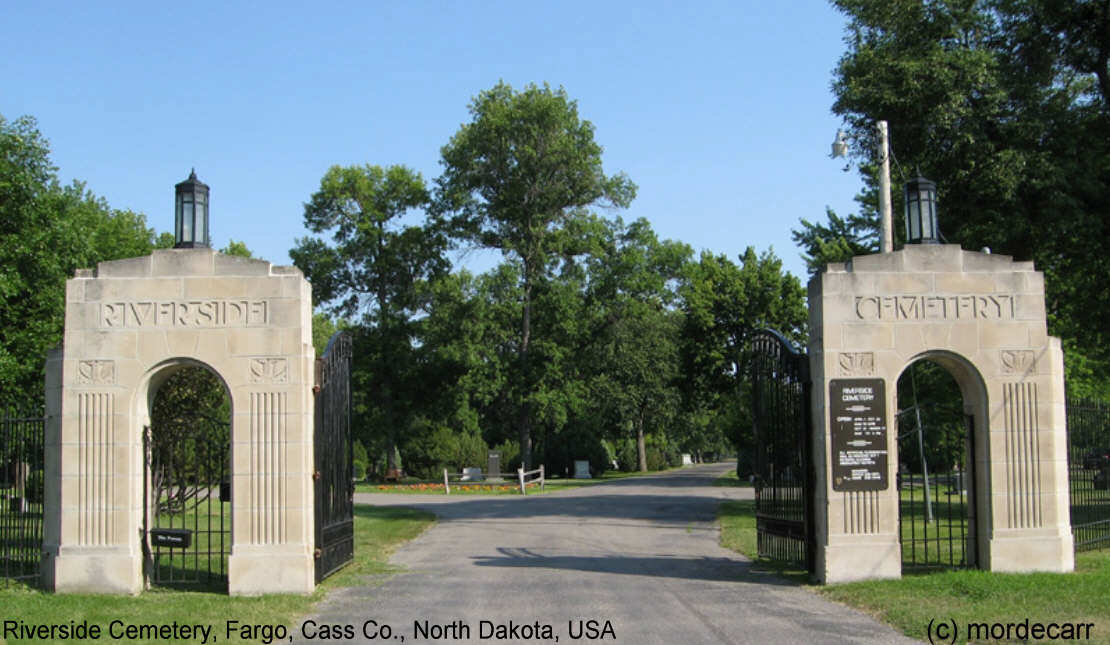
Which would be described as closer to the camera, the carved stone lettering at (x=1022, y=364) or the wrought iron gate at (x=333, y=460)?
the carved stone lettering at (x=1022, y=364)

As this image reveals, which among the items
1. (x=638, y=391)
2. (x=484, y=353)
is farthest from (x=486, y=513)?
(x=638, y=391)

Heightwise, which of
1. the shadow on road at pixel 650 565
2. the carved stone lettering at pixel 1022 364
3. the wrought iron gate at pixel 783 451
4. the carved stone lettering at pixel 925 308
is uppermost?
the carved stone lettering at pixel 925 308

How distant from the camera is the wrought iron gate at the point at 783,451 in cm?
1277

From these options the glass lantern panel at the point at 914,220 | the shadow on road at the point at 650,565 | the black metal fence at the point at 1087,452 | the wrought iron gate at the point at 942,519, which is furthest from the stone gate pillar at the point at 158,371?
the black metal fence at the point at 1087,452

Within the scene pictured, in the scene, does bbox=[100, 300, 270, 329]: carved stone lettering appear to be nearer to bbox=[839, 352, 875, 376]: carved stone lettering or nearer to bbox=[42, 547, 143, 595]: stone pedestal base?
bbox=[42, 547, 143, 595]: stone pedestal base

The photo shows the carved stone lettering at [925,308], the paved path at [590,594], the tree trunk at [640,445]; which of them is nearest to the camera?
the paved path at [590,594]

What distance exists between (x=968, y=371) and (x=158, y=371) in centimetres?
1034

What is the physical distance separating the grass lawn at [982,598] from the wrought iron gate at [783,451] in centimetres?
68

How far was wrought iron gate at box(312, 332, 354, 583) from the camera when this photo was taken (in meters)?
12.8

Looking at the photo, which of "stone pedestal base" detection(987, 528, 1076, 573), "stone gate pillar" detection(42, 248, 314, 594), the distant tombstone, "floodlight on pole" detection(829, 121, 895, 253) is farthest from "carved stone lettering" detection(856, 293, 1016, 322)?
the distant tombstone

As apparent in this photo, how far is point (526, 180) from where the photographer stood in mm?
45375

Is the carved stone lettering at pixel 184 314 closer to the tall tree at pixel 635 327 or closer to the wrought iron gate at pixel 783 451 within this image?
the wrought iron gate at pixel 783 451

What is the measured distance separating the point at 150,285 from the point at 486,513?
564 inches

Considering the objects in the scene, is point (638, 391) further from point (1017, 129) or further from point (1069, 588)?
point (1069, 588)
